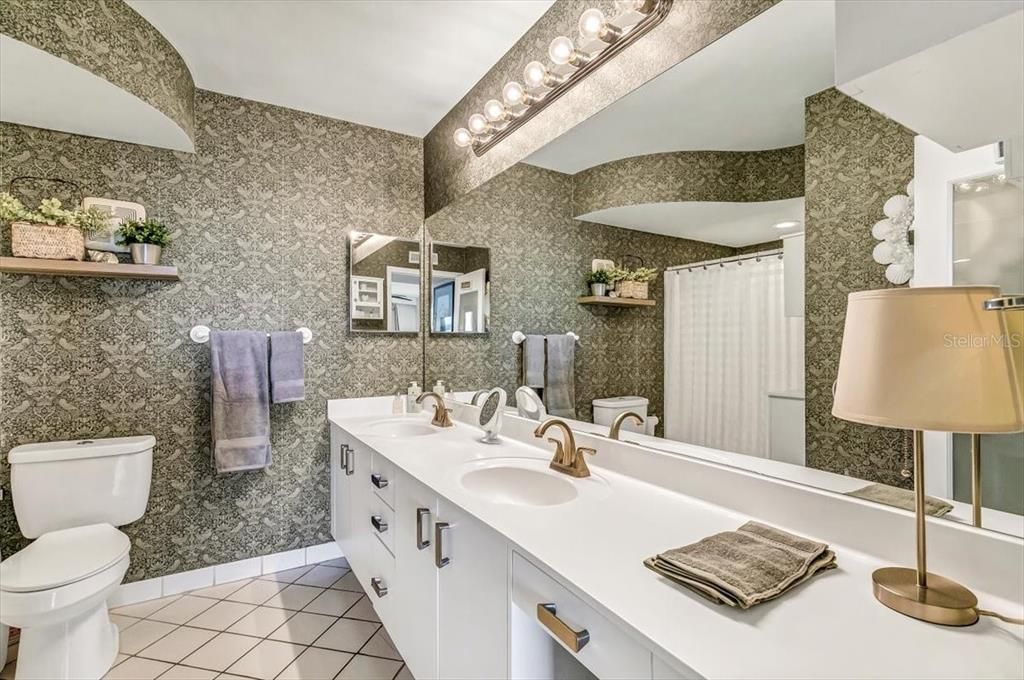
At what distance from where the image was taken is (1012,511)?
77 centimetres

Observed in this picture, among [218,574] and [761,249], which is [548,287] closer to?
[761,249]

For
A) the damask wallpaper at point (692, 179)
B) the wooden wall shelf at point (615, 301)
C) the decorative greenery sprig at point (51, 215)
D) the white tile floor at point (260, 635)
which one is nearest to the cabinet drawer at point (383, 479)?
the white tile floor at point (260, 635)

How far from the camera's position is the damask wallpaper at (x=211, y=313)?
2.01 meters

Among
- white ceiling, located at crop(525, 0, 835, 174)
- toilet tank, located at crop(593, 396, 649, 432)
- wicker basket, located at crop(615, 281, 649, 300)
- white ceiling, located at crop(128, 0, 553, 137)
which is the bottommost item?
toilet tank, located at crop(593, 396, 649, 432)

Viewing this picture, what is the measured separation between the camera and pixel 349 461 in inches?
87.4

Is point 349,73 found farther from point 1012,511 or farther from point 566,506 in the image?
point 1012,511

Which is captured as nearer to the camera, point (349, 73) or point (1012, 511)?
point (1012, 511)

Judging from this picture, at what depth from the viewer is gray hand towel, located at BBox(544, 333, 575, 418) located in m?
1.81

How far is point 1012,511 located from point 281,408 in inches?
104

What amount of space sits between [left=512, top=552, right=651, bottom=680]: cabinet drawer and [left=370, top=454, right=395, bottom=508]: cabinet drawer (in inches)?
31.7

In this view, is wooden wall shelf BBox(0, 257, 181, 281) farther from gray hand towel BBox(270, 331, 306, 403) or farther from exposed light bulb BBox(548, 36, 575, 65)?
exposed light bulb BBox(548, 36, 575, 65)

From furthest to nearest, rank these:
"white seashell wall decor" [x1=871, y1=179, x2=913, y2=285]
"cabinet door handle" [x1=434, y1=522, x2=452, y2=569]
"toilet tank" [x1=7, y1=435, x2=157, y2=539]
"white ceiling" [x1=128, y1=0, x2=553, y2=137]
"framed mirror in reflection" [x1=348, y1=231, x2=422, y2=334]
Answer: "framed mirror in reflection" [x1=348, y1=231, x2=422, y2=334]
"toilet tank" [x1=7, y1=435, x2=157, y2=539]
"white ceiling" [x1=128, y1=0, x2=553, y2=137]
"cabinet door handle" [x1=434, y1=522, x2=452, y2=569]
"white seashell wall decor" [x1=871, y1=179, x2=913, y2=285]

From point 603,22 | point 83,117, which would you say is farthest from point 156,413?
point 603,22

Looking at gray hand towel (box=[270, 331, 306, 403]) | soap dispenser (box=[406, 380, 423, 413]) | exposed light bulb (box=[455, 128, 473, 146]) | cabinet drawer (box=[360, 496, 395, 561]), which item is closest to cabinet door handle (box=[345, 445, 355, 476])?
cabinet drawer (box=[360, 496, 395, 561])
